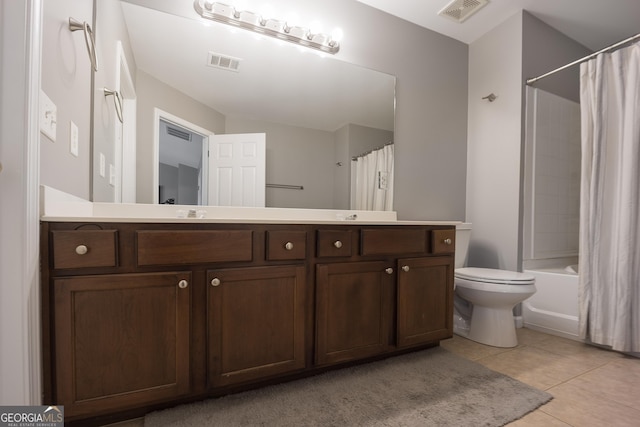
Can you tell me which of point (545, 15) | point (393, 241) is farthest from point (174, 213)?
point (545, 15)

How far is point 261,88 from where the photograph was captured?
1.80m

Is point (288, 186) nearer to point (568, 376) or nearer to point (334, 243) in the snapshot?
point (334, 243)

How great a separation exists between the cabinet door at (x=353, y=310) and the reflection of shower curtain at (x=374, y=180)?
663 millimetres

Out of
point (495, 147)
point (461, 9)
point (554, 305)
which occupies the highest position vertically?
point (461, 9)

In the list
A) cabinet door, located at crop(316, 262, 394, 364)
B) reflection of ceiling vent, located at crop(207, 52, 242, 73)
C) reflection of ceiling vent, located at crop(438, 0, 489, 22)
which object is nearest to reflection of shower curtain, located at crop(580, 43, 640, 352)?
reflection of ceiling vent, located at crop(438, 0, 489, 22)

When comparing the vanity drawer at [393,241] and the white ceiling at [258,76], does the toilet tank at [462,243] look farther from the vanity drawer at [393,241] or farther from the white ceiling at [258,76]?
the white ceiling at [258,76]

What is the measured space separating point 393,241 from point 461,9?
192 cm

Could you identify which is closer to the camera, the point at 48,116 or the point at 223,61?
the point at 48,116

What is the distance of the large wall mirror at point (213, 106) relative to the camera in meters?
1.46

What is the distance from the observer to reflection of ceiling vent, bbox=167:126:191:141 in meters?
1.57

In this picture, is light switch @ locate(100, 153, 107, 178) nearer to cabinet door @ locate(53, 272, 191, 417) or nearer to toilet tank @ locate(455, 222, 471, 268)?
cabinet door @ locate(53, 272, 191, 417)

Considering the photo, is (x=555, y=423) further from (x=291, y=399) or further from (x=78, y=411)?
(x=78, y=411)

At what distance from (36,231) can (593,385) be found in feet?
7.92

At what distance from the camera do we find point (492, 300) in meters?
1.81
